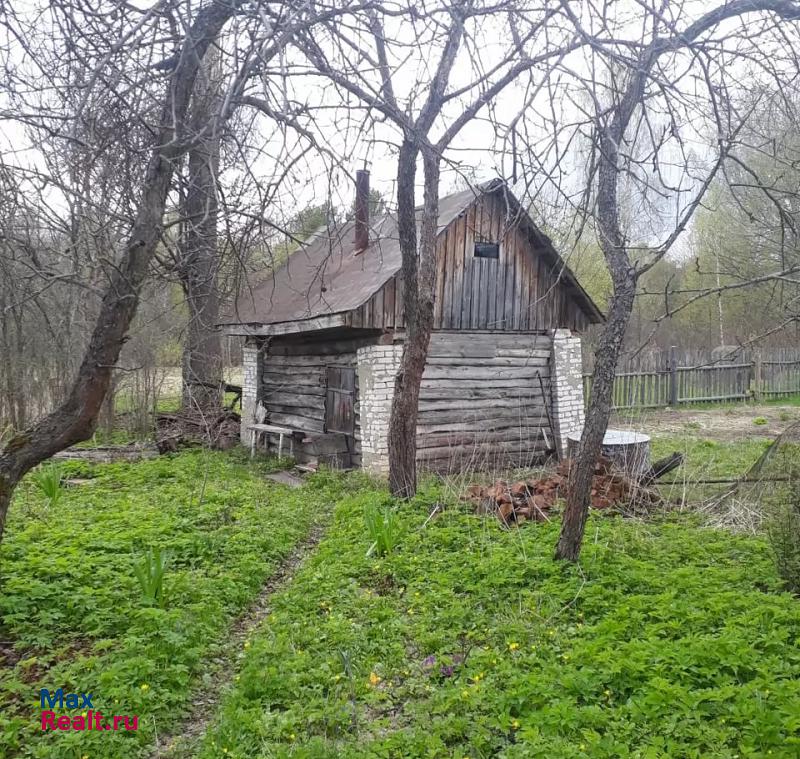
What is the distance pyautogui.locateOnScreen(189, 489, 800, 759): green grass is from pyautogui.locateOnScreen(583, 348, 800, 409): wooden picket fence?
13.9 metres

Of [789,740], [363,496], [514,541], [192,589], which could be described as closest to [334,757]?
[789,740]

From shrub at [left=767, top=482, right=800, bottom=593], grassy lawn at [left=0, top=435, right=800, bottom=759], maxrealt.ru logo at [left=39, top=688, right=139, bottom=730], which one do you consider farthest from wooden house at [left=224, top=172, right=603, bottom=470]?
maxrealt.ru logo at [left=39, top=688, right=139, bottom=730]

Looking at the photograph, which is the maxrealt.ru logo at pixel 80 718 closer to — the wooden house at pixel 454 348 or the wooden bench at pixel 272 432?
the wooden house at pixel 454 348

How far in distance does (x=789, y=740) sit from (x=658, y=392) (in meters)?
18.1

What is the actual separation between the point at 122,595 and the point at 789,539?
5.00m

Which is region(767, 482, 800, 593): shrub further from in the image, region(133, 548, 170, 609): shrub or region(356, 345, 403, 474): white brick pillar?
region(356, 345, 403, 474): white brick pillar

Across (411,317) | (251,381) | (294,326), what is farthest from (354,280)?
(251,381)

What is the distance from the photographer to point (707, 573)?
4.97m

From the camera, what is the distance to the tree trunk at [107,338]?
443 centimetres

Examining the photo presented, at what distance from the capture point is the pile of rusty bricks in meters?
7.00

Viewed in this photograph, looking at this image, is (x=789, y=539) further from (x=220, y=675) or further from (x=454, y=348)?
(x=454, y=348)

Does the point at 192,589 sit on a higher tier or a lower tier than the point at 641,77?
lower

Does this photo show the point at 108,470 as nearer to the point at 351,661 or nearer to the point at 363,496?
the point at 363,496

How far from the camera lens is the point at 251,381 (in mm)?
14484
